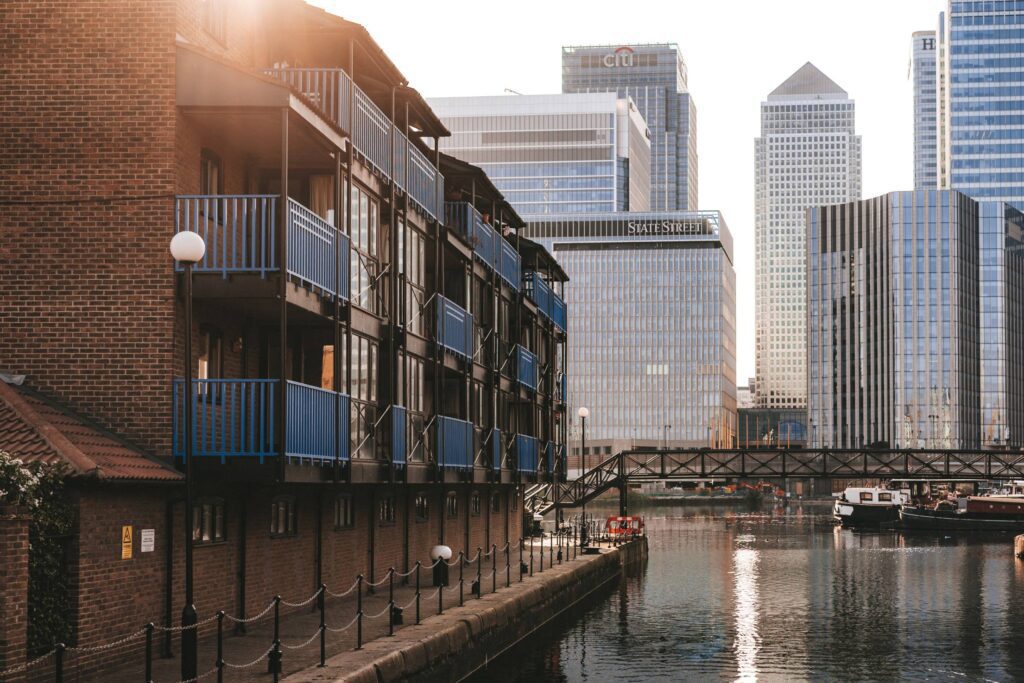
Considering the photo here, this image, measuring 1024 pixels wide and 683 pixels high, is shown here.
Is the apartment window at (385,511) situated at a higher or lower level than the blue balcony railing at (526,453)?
lower

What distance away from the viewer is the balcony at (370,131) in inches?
1048

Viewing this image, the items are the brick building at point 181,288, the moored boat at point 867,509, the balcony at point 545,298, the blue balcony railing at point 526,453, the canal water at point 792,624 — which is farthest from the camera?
the moored boat at point 867,509

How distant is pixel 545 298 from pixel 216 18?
33865mm

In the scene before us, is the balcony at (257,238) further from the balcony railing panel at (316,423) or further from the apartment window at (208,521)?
the apartment window at (208,521)

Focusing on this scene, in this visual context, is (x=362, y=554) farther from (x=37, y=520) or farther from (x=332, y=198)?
(x=37, y=520)

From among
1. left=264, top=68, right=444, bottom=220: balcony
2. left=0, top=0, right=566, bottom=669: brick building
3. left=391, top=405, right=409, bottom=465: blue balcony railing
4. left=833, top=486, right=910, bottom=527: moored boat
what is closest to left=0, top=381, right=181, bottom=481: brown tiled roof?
left=0, top=0, right=566, bottom=669: brick building

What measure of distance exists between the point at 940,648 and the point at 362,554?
1382 cm

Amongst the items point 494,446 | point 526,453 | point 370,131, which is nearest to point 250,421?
point 370,131

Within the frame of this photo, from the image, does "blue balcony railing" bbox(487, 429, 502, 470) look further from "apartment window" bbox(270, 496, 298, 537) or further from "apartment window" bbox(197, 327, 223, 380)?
"apartment window" bbox(197, 327, 223, 380)

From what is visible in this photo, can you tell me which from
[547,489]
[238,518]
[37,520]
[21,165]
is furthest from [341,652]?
[547,489]

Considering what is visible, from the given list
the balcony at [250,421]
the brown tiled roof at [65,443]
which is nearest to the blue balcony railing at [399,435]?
the balcony at [250,421]

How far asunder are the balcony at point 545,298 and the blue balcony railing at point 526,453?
6143 mm

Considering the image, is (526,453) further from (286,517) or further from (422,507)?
(286,517)

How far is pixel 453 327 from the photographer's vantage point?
122ft
